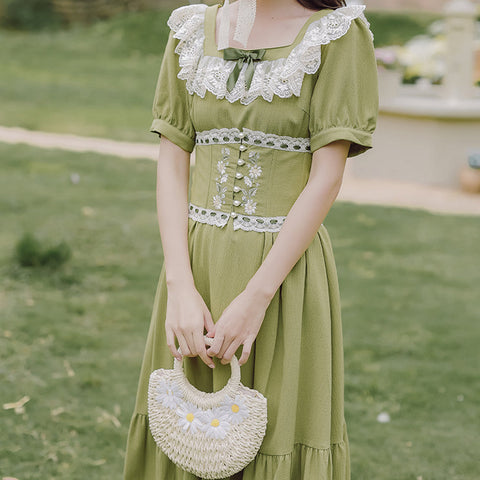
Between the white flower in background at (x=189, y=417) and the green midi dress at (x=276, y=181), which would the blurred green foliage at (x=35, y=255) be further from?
the white flower in background at (x=189, y=417)

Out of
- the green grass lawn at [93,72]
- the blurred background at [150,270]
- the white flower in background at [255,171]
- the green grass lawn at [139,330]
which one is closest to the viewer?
the white flower in background at [255,171]

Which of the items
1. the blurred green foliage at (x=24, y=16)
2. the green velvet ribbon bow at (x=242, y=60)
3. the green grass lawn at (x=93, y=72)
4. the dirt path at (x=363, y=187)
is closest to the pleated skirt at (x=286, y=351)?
the green velvet ribbon bow at (x=242, y=60)

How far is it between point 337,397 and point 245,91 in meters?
0.77

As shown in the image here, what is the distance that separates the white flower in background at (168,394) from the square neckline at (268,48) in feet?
2.50

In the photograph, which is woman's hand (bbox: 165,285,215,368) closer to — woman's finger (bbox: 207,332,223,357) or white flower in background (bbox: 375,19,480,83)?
woman's finger (bbox: 207,332,223,357)

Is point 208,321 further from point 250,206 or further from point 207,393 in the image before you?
point 250,206

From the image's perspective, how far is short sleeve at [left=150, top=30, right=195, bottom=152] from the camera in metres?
2.03

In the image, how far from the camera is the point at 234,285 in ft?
6.40

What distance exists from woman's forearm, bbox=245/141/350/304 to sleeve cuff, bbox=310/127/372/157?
19 mm

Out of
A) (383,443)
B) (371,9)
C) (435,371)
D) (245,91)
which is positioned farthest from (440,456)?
(371,9)

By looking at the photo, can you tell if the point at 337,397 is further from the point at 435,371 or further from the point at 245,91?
the point at 435,371

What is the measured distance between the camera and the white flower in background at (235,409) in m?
1.85

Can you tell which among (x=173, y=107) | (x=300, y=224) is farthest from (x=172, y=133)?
(x=300, y=224)

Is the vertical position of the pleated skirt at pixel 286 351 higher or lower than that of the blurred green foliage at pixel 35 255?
higher
